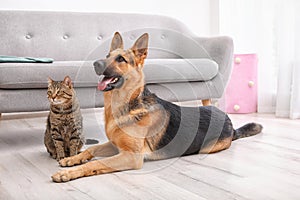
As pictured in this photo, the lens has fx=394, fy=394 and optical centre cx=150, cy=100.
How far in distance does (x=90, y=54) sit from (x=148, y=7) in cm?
148

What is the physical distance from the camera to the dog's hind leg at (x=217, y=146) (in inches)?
80.4

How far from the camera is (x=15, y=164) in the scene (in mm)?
1912

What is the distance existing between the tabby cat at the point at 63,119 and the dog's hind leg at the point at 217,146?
2.13 feet

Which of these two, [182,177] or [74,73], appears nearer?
[182,177]

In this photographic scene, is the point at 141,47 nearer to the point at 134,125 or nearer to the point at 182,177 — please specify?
the point at 134,125

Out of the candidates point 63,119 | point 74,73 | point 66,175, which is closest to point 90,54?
point 74,73

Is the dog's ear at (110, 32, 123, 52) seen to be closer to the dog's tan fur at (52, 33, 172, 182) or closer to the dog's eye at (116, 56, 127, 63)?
the dog's tan fur at (52, 33, 172, 182)

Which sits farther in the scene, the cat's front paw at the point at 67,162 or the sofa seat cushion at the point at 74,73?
the sofa seat cushion at the point at 74,73

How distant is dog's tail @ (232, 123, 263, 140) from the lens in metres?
2.38

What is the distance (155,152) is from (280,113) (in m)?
1.82

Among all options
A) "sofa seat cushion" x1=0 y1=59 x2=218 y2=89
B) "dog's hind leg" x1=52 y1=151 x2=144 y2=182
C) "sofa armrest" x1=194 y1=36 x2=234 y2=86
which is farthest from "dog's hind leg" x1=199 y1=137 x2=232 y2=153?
"sofa armrest" x1=194 y1=36 x2=234 y2=86

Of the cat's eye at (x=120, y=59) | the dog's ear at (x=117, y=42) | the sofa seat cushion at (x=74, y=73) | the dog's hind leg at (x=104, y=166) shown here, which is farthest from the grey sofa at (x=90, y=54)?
the dog's hind leg at (x=104, y=166)

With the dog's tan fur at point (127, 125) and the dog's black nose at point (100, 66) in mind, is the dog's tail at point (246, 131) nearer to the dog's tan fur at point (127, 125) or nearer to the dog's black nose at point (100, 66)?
the dog's tan fur at point (127, 125)

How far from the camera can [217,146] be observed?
6.84 ft
